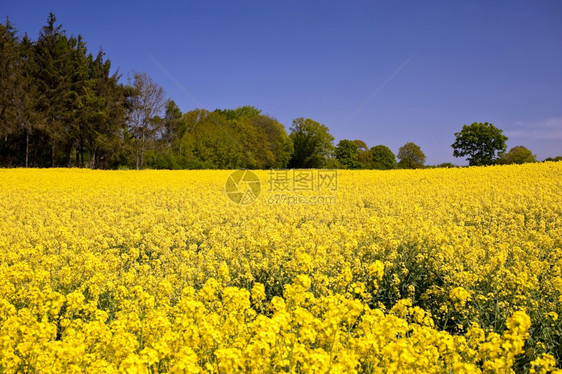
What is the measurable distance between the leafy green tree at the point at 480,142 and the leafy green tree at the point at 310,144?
19050 millimetres

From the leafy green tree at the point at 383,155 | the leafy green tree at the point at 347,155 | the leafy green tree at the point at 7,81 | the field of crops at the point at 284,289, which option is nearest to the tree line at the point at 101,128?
the leafy green tree at the point at 7,81

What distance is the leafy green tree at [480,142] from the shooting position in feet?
171

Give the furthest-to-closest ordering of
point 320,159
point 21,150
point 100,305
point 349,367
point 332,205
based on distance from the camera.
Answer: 1. point 320,159
2. point 21,150
3. point 332,205
4. point 100,305
5. point 349,367

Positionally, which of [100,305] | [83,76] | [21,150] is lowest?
[100,305]

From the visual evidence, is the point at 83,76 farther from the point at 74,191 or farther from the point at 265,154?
the point at 74,191

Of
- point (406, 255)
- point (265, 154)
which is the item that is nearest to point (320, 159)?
point (265, 154)

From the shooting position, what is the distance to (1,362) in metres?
3.32

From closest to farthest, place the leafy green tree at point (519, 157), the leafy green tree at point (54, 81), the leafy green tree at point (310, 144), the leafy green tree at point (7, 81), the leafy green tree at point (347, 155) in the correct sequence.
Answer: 1. the leafy green tree at point (7, 81)
2. the leafy green tree at point (54, 81)
3. the leafy green tree at point (519, 157)
4. the leafy green tree at point (310, 144)
5. the leafy green tree at point (347, 155)

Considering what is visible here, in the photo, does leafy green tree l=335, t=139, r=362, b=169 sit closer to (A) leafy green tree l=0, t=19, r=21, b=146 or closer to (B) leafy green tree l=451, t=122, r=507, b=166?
(B) leafy green tree l=451, t=122, r=507, b=166

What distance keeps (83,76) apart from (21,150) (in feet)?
42.4

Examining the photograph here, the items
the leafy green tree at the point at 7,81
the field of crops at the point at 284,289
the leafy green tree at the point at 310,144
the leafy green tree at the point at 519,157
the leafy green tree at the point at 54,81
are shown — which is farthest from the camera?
the leafy green tree at the point at 310,144

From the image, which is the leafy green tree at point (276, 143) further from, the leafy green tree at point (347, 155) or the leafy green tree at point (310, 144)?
the leafy green tree at point (347, 155)

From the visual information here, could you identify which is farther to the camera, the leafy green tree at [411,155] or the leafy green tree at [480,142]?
the leafy green tree at [411,155]

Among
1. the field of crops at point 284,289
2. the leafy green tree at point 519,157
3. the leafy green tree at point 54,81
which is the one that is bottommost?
the field of crops at point 284,289
